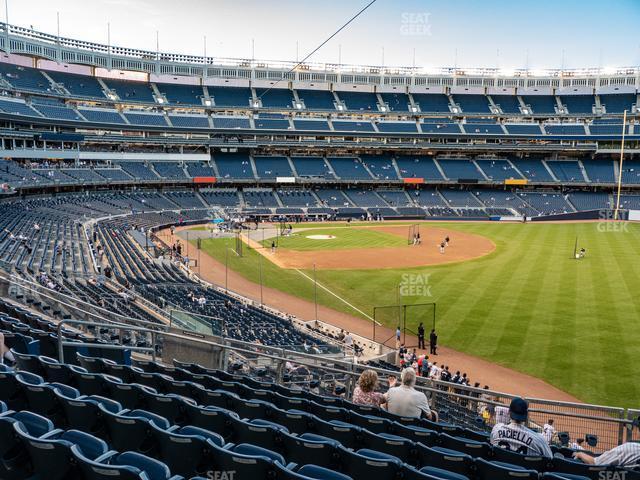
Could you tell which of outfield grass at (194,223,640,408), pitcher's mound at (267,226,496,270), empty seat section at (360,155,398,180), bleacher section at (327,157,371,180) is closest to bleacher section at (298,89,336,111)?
bleacher section at (327,157,371,180)

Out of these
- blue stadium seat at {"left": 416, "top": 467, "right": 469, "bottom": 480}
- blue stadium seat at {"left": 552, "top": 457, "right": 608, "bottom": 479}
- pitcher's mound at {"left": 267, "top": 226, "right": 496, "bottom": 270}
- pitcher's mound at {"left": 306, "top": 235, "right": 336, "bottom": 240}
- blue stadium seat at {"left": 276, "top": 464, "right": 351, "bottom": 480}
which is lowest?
pitcher's mound at {"left": 267, "top": 226, "right": 496, "bottom": 270}

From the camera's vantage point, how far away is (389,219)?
7675cm

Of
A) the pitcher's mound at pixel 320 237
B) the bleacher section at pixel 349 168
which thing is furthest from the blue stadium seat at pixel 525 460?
the bleacher section at pixel 349 168

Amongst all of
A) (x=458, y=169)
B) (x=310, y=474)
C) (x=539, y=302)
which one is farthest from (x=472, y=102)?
(x=310, y=474)

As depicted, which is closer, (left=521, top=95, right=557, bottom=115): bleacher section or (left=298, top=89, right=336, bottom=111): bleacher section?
(left=521, top=95, right=557, bottom=115): bleacher section

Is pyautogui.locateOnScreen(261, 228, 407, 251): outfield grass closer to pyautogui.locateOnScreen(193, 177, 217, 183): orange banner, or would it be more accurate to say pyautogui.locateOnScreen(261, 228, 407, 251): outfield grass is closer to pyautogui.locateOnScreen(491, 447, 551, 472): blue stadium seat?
pyautogui.locateOnScreen(193, 177, 217, 183): orange banner

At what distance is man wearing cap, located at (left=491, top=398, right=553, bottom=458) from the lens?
634cm

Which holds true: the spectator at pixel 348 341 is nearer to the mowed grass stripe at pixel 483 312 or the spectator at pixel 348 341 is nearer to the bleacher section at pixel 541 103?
the mowed grass stripe at pixel 483 312

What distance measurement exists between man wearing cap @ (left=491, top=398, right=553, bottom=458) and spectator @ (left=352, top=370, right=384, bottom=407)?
6.91 ft

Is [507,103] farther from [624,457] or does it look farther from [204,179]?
[624,457]

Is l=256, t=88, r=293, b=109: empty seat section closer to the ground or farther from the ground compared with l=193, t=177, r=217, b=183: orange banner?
farther from the ground

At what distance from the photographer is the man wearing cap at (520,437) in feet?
20.8

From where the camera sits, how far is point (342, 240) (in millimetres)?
54094

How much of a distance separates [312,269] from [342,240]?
14727 mm
